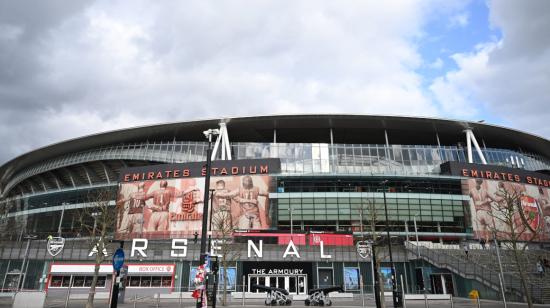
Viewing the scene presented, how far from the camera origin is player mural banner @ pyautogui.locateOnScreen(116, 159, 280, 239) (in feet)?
181

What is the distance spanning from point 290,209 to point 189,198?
15.5m

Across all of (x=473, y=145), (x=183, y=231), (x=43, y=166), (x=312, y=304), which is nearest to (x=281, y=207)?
(x=183, y=231)

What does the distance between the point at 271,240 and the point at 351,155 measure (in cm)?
2315

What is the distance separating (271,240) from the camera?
46.3 m

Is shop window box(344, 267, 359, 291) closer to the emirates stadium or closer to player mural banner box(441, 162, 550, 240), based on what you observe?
the emirates stadium

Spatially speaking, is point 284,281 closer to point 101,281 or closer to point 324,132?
point 101,281

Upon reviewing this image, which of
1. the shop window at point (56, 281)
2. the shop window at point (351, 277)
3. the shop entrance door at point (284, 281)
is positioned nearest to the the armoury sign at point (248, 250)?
the shop entrance door at point (284, 281)

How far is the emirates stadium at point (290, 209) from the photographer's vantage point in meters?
39.4

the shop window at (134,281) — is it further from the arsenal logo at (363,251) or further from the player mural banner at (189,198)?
the arsenal logo at (363,251)

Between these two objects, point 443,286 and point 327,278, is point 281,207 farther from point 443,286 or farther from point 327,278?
point 443,286

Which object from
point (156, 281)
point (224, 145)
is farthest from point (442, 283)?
point (224, 145)

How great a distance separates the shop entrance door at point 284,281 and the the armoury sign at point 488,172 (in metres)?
32.0

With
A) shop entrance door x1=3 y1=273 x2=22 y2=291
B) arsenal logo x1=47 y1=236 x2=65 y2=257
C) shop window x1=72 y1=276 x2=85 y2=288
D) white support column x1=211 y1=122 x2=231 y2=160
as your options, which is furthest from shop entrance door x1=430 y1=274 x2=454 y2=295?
shop entrance door x1=3 y1=273 x2=22 y2=291

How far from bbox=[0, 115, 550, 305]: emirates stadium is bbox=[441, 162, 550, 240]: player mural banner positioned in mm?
214
